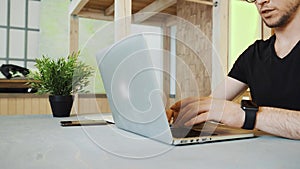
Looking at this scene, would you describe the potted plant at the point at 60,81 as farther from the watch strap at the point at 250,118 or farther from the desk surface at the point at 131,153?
the watch strap at the point at 250,118

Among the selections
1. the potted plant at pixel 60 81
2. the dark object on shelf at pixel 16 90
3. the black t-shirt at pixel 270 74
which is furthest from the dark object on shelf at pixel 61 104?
the dark object on shelf at pixel 16 90

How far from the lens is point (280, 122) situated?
2.12ft

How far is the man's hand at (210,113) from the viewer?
2.30ft

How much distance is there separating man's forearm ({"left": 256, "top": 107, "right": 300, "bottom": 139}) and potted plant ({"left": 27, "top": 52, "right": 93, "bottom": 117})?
59cm

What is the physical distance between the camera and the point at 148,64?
1.51 ft

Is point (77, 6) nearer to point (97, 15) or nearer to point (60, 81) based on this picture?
point (97, 15)

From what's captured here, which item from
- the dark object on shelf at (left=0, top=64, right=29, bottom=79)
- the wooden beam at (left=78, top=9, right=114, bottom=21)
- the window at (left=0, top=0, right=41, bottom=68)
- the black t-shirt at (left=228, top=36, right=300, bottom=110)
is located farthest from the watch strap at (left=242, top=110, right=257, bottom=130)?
the window at (left=0, top=0, right=41, bottom=68)

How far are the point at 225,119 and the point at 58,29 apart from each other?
2.71m

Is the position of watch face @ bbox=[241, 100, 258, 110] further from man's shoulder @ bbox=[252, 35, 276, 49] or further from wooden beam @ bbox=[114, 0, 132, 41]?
wooden beam @ bbox=[114, 0, 132, 41]

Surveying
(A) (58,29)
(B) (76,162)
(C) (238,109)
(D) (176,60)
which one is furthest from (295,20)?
(A) (58,29)

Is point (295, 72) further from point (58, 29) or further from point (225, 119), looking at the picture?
point (58, 29)

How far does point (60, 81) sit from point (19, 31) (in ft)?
7.52

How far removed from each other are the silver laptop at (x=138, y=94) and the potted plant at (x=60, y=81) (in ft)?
1.10

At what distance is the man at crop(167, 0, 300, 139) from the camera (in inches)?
26.6
